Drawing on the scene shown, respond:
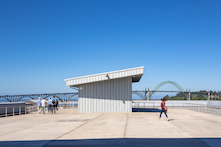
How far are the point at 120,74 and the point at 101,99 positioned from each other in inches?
131

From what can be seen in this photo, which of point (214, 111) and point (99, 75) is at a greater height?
point (99, 75)

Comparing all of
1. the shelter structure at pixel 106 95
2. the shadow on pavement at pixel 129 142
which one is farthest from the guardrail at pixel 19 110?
the shadow on pavement at pixel 129 142

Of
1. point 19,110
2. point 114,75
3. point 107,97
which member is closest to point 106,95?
point 107,97

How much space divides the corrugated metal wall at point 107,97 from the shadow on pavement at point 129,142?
12528 mm

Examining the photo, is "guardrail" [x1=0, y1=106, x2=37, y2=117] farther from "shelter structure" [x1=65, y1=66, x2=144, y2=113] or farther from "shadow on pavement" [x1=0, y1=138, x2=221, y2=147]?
"shadow on pavement" [x1=0, y1=138, x2=221, y2=147]

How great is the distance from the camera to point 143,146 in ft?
21.4

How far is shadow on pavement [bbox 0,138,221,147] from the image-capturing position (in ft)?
22.1

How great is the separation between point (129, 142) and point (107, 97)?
43.1 ft

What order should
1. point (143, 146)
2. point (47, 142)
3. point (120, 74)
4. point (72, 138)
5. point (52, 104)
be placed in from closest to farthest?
point (143, 146), point (47, 142), point (72, 138), point (120, 74), point (52, 104)

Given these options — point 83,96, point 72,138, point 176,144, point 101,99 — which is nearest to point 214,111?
point 101,99

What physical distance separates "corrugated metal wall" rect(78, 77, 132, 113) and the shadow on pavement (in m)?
12.5

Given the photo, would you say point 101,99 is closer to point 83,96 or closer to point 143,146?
point 83,96

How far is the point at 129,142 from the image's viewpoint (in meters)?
7.07

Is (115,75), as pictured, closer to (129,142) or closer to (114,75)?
(114,75)
